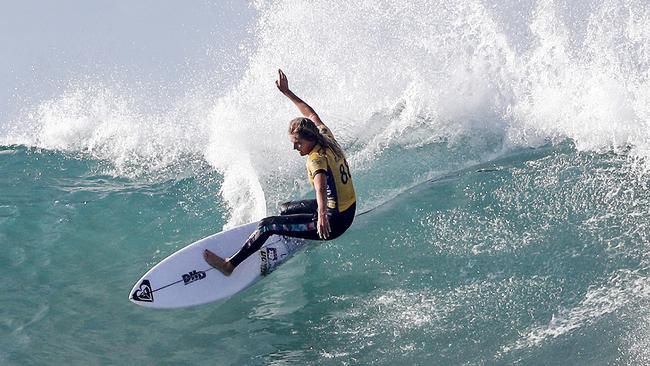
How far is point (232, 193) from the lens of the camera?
28.8 feet

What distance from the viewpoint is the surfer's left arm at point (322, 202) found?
20.0 feet

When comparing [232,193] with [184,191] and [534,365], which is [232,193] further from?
[534,365]

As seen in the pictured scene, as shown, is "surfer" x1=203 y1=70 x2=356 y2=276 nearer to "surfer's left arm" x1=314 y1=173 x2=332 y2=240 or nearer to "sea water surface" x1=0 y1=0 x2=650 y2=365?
"surfer's left arm" x1=314 y1=173 x2=332 y2=240

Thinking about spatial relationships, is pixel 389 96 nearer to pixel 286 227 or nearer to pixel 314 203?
pixel 314 203

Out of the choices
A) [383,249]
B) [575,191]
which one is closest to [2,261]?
[383,249]

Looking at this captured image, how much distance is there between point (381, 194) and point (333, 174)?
2123mm

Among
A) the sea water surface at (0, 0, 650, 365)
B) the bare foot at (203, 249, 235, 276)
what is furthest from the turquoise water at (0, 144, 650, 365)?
the bare foot at (203, 249, 235, 276)

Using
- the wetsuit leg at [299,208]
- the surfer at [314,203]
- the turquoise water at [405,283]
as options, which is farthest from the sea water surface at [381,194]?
the wetsuit leg at [299,208]

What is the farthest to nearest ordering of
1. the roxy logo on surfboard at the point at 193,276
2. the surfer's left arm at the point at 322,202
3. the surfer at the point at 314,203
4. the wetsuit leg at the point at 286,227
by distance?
the roxy logo on surfboard at the point at 193,276 < the wetsuit leg at the point at 286,227 < the surfer at the point at 314,203 < the surfer's left arm at the point at 322,202

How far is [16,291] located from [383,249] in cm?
352

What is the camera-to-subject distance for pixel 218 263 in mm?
7062

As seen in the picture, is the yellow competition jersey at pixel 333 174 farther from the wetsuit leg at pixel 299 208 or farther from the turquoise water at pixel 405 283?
the turquoise water at pixel 405 283

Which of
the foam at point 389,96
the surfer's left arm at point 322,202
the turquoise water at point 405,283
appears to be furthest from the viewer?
the foam at point 389,96

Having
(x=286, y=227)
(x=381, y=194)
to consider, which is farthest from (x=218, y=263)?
(x=381, y=194)
